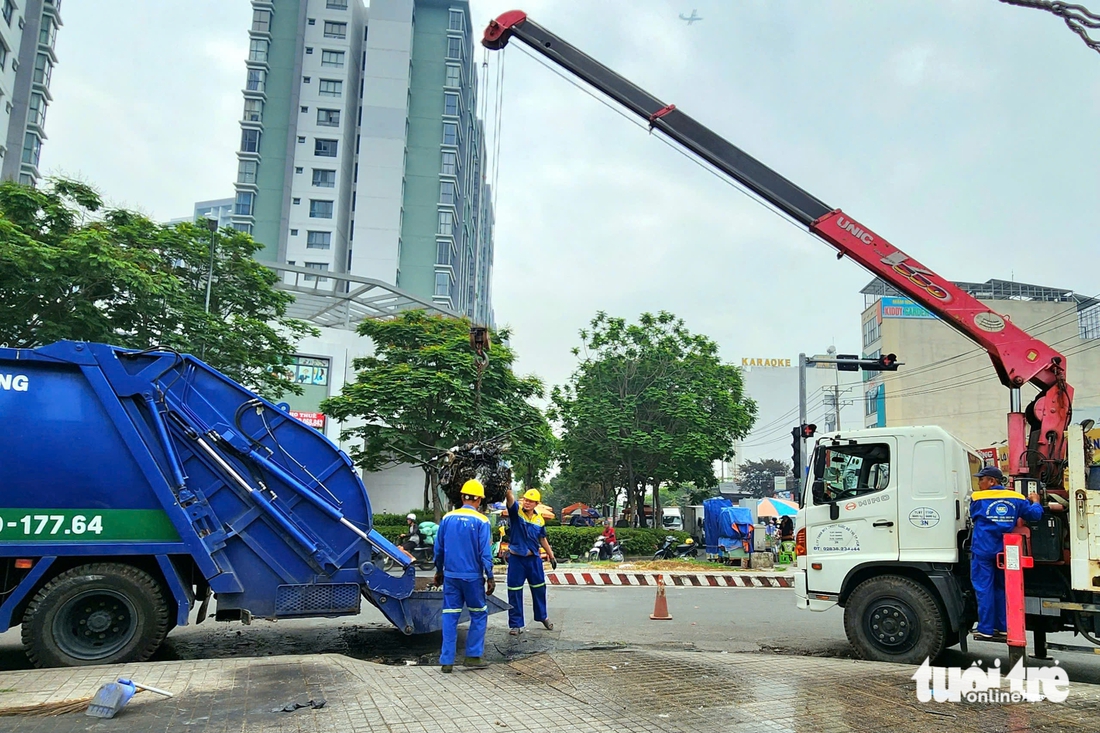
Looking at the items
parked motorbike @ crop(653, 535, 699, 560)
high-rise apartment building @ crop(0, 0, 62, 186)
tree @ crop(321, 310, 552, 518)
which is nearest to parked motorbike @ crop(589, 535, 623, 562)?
parked motorbike @ crop(653, 535, 699, 560)

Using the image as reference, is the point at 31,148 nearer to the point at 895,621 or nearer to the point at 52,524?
the point at 52,524

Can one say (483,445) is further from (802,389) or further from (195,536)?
(802,389)

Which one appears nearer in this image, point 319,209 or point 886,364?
point 886,364

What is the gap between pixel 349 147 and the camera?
66.8 meters

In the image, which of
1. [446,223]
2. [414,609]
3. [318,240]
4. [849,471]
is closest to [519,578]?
[414,609]

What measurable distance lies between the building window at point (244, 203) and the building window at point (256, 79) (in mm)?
8819

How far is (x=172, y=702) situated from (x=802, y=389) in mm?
19318

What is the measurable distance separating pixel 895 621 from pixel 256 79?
68.7m

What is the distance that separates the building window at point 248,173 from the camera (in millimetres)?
64062

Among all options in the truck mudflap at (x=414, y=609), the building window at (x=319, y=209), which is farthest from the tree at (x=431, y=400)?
the building window at (x=319, y=209)

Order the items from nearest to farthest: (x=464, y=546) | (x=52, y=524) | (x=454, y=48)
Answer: (x=52, y=524)
(x=464, y=546)
(x=454, y=48)

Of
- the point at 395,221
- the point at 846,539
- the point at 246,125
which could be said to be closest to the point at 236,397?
the point at 846,539

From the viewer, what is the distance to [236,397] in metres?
7.52

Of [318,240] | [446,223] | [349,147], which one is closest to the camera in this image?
[318,240]
